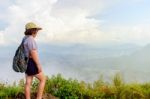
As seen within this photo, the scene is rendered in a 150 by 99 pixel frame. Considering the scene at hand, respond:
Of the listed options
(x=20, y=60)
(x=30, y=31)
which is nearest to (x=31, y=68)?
(x=20, y=60)

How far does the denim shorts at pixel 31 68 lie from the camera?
16734 millimetres

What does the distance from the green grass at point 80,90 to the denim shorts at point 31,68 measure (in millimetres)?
2321

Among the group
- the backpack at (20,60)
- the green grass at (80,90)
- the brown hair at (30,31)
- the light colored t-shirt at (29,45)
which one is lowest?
the green grass at (80,90)

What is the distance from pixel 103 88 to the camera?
66.8 ft

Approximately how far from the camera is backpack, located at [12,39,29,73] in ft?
54.8

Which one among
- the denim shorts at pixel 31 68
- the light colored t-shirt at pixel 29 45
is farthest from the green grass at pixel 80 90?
the light colored t-shirt at pixel 29 45

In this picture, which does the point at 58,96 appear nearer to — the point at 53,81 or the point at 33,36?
the point at 53,81

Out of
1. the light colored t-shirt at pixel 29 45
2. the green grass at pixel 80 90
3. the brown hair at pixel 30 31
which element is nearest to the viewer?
the light colored t-shirt at pixel 29 45

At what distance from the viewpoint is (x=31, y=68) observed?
55.2 ft

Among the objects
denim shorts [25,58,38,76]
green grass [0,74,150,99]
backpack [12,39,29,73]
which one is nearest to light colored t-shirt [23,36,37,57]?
backpack [12,39,29,73]

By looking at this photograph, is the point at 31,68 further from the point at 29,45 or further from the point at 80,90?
the point at 80,90

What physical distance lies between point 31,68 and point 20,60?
385 mm

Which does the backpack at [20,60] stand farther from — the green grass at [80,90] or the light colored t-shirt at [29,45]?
the green grass at [80,90]

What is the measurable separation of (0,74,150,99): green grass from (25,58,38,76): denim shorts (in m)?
2.32
